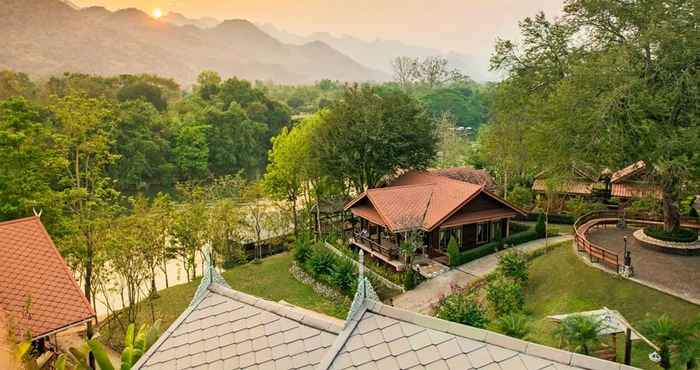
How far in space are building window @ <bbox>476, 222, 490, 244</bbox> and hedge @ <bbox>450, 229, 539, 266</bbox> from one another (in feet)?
1.59

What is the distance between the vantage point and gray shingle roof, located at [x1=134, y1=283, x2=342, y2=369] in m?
5.60

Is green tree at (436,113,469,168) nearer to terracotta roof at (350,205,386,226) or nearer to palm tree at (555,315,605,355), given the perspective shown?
terracotta roof at (350,205,386,226)

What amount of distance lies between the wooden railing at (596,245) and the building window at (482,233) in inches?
166

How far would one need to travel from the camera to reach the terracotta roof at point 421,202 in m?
23.0

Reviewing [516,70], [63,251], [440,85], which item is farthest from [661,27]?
[440,85]

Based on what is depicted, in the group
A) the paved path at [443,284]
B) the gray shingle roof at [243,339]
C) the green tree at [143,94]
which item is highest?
the green tree at [143,94]

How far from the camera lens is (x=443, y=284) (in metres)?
20.7

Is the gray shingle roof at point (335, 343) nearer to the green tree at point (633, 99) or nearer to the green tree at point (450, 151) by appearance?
the green tree at point (633, 99)

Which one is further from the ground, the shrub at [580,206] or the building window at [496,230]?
the shrub at [580,206]

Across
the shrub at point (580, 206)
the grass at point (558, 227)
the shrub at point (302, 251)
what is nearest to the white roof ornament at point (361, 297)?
the shrub at point (302, 251)

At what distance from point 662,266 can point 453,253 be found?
26.1ft

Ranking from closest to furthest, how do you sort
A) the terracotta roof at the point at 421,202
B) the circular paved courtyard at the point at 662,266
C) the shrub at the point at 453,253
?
1. the circular paved courtyard at the point at 662,266
2. the shrub at the point at 453,253
3. the terracotta roof at the point at 421,202

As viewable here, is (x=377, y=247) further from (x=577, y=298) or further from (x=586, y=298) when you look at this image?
(x=586, y=298)

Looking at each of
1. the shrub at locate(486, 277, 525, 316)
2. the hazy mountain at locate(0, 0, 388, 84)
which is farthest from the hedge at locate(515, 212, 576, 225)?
the hazy mountain at locate(0, 0, 388, 84)
